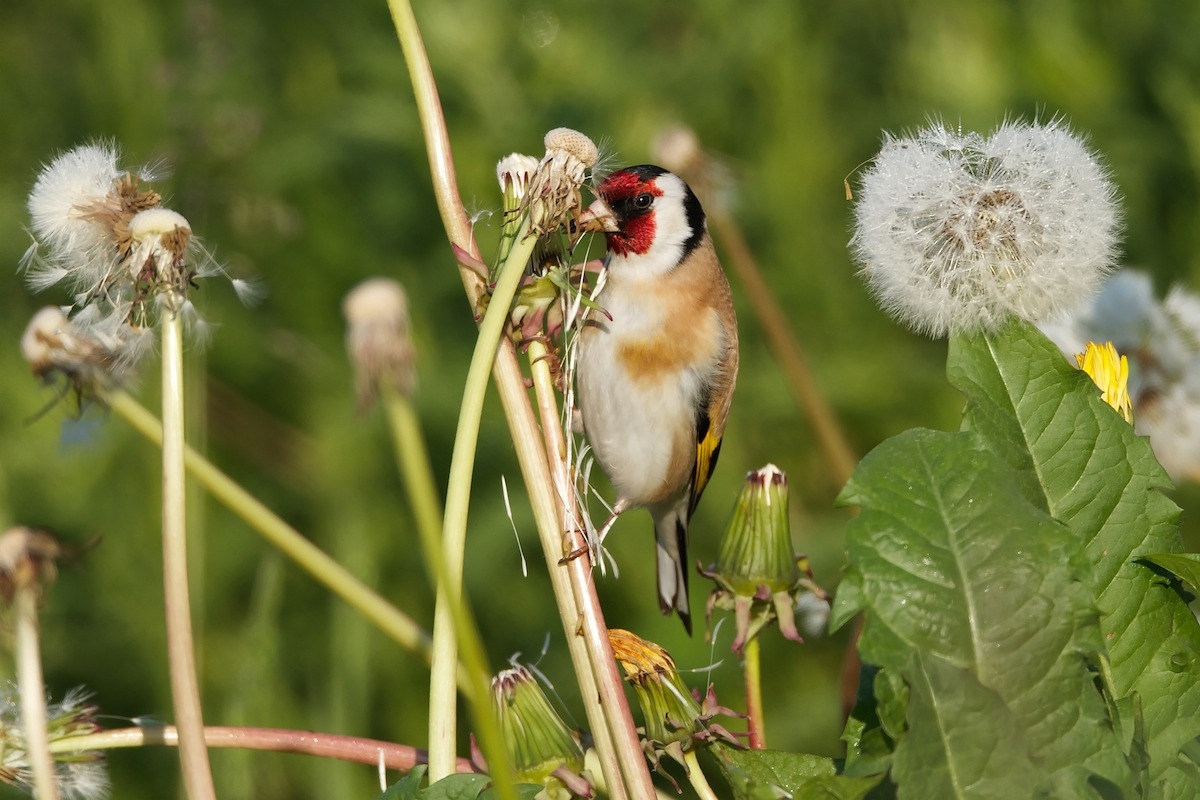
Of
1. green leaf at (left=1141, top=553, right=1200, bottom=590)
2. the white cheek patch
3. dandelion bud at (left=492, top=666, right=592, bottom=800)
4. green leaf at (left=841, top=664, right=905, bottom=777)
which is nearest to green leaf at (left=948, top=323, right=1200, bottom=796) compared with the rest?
green leaf at (left=1141, top=553, right=1200, bottom=590)

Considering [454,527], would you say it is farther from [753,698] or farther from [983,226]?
[983,226]

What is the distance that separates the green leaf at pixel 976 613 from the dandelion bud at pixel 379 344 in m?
0.49

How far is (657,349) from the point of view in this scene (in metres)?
2.42

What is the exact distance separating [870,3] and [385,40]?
1690mm

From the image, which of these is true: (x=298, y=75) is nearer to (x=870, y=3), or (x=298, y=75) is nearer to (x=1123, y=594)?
(x=870, y=3)

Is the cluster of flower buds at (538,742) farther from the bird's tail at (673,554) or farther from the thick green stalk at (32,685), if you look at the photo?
the bird's tail at (673,554)

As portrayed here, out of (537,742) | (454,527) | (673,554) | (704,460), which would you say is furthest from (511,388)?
(673,554)

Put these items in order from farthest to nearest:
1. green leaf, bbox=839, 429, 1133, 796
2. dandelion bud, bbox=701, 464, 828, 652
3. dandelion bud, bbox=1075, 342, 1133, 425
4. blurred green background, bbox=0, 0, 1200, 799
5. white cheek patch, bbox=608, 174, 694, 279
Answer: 1. blurred green background, bbox=0, 0, 1200, 799
2. white cheek patch, bbox=608, 174, 694, 279
3. dandelion bud, bbox=701, 464, 828, 652
4. dandelion bud, bbox=1075, 342, 1133, 425
5. green leaf, bbox=839, 429, 1133, 796

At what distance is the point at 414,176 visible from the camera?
14.1ft

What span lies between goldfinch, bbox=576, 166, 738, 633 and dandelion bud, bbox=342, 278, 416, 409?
157cm

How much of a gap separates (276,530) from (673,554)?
1.69 m

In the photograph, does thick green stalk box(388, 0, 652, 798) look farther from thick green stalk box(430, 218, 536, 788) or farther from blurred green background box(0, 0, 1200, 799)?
blurred green background box(0, 0, 1200, 799)

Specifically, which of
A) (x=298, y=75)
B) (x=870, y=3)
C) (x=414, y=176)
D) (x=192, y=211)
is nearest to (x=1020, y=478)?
(x=192, y=211)

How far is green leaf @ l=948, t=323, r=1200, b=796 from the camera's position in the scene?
4.04 ft
